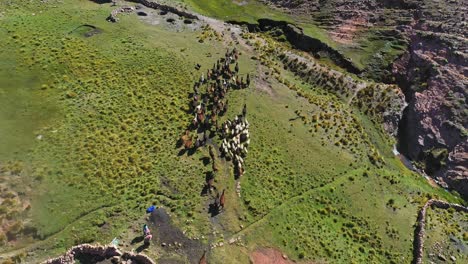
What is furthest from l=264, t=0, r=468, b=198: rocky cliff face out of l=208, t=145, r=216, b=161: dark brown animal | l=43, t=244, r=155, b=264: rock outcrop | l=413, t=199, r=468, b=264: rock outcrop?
l=43, t=244, r=155, b=264: rock outcrop

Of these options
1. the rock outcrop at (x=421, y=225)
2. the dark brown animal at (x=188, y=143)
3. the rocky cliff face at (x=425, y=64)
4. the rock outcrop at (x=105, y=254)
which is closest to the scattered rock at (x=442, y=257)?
the rock outcrop at (x=421, y=225)

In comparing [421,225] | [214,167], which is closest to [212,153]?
[214,167]

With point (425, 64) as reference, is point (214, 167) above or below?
below

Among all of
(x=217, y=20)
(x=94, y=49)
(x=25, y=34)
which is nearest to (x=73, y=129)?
(x=94, y=49)

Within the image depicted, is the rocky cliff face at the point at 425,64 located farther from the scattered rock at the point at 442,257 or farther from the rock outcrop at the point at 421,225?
the scattered rock at the point at 442,257

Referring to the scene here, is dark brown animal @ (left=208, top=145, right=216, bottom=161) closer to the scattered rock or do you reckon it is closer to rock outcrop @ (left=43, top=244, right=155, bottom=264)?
rock outcrop @ (left=43, top=244, right=155, bottom=264)

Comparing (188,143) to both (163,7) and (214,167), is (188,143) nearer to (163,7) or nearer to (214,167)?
(214,167)

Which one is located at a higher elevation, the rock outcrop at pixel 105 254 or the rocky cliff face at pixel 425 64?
the rocky cliff face at pixel 425 64

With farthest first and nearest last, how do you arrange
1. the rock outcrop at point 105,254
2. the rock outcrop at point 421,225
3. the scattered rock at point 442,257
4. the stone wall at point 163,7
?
the stone wall at point 163,7 < the scattered rock at point 442,257 < the rock outcrop at point 421,225 < the rock outcrop at point 105,254
